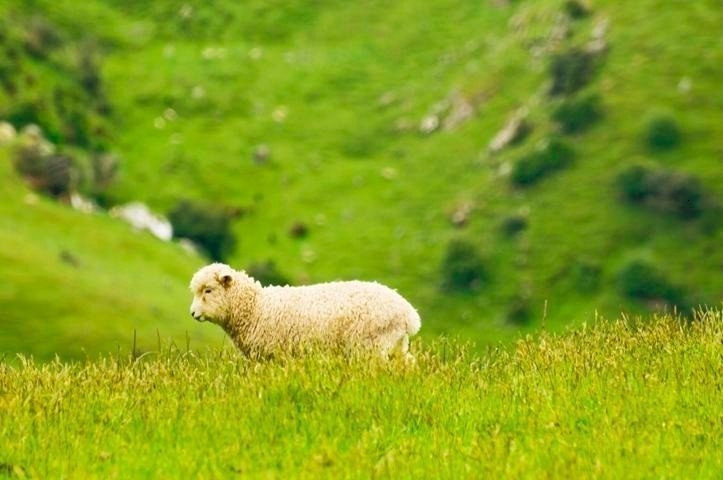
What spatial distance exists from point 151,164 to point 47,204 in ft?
140

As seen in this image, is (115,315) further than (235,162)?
No

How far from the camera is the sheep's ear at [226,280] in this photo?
681 inches

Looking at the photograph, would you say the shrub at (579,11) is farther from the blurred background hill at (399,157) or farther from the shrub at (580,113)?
the shrub at (580,113)

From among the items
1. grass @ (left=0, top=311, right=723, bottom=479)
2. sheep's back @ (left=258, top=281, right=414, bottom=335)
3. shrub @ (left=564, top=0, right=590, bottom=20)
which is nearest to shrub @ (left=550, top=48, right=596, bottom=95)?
shrub @ (left=564, top=0, right=590, bottom=20)

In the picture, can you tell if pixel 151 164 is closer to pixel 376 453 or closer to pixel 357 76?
pixel 357 76

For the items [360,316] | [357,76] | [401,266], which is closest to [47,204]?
[401,266]

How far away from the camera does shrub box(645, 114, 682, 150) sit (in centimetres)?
14550

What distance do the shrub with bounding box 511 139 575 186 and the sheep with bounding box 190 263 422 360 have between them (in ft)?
446

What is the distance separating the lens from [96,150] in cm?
16212

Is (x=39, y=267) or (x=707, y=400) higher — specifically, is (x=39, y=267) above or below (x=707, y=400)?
above

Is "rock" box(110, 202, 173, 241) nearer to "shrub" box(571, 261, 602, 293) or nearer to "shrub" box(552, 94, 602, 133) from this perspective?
"shrub" box(571, 261, 602, 293)

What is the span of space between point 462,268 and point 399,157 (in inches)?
1404

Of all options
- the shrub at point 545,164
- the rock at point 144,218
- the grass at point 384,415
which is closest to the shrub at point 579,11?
the shrub at point 545,164

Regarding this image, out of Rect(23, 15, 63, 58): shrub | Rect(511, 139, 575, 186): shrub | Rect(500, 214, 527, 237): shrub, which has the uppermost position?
Rect(23, 15, 63, 58): shrub
